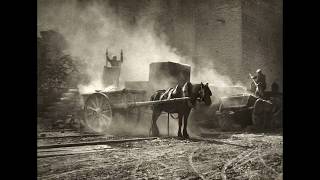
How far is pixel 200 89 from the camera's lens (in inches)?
211

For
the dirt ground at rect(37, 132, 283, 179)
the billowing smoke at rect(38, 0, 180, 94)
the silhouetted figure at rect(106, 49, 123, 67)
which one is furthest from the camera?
the silhouetted figure at rect(106, 49, 123, 67)

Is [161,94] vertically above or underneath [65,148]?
above

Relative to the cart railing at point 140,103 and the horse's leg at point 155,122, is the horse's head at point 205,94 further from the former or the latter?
the horse's leg at point 155,122

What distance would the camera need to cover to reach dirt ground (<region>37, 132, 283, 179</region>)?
4547mm

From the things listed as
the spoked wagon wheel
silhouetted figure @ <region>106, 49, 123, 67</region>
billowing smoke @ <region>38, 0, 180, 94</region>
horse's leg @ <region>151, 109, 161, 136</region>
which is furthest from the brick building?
the spoked wagon wheel

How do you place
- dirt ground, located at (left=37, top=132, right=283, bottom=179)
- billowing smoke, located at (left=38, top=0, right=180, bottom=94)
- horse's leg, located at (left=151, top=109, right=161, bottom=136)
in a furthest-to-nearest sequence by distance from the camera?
horse's leg, located at (left=151, top=109, right=161, bottom=136) → billowing smoke, located at (left=38, top=0, right=180, bottom=94) → dirt ground, located at (left=37, top=132, right=283, bottom=179)

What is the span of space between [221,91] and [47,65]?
8.07 feet

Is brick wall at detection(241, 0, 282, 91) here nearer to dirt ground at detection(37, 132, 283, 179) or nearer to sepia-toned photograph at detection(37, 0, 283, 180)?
sepia-toned photograph at detection(37, 0, 283, 180)

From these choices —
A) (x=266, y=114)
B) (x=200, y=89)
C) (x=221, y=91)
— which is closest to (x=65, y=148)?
(x=200, y=89)

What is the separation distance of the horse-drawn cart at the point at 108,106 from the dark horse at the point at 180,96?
8 centimetres

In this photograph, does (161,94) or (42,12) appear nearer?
(42,12)

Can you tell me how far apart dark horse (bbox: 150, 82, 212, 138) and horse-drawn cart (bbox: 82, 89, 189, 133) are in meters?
0.08
